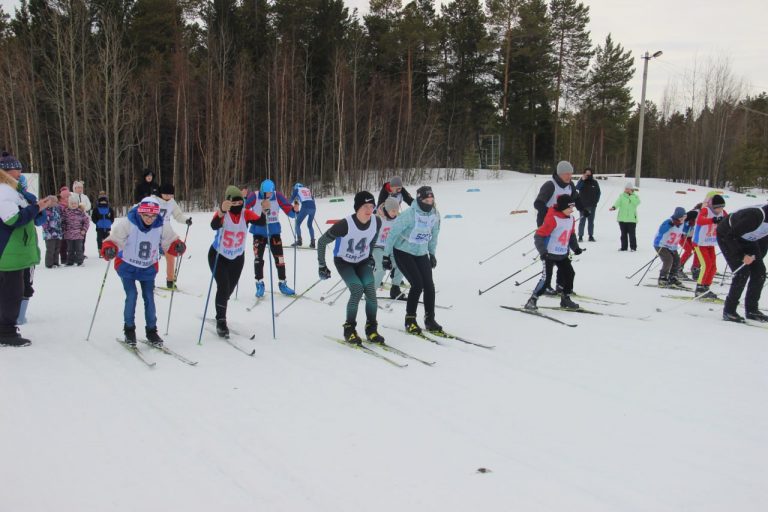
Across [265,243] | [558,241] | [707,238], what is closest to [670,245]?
[707,238]

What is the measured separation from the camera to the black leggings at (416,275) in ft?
21.4

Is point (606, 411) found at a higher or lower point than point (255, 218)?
lower

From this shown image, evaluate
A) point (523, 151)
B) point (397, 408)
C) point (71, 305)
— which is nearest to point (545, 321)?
point (397, 408)

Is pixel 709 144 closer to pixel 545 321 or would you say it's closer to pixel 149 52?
pixel 149 52

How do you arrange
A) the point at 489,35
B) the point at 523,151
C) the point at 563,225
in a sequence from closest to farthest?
1. the point at 563,225
2. the point at 489,35
3. the point at 523,151

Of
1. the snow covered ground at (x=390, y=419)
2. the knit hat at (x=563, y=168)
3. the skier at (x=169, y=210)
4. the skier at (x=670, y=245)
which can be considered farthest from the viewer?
the skier at (x=670, y=245)

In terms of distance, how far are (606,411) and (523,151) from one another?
42.0 metres

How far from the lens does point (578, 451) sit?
11.9ft

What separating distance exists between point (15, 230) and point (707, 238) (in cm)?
926

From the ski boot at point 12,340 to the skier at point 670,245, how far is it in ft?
31.1

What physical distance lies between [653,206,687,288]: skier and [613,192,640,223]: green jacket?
3.75 m

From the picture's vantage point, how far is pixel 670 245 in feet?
31.8

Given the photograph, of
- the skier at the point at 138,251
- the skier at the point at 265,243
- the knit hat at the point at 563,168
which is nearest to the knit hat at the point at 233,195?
the skier at the point at 138,251

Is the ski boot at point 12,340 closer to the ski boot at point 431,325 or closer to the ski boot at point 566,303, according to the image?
the ski boot at point 431,325
